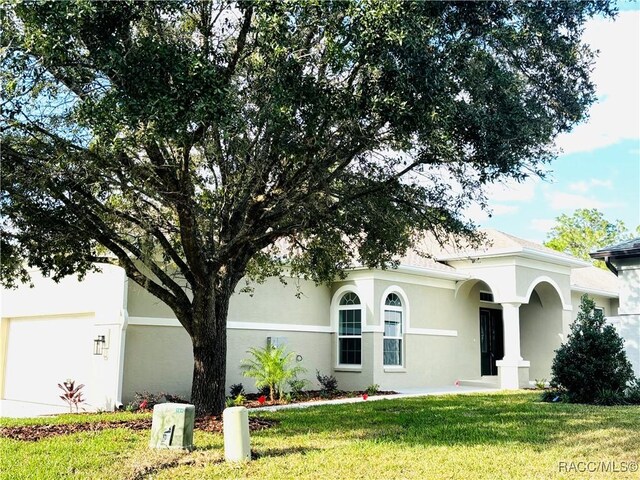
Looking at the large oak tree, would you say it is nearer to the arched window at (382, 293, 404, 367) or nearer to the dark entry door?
the arched window at (382, 293, 404, 367)

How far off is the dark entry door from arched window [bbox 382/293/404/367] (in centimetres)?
489

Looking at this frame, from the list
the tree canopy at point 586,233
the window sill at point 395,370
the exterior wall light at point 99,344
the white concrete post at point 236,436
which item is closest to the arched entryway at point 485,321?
the window sill at point 395,370

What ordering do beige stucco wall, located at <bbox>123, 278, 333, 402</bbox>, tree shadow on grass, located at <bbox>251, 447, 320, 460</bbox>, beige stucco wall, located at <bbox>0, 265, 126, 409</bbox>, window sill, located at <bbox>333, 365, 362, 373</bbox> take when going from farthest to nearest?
window sill, located at <bbox>333, 365, 362, 373</bbox> < beige stucco wall, located at <bbox>123, 278, 333, 402</bbox> < beige stucco wall, located at <bbox>0, 265, 126, 409</bbox> < tree shadow on grass, located at <bbox>251, 447, 320, 460</bbox>

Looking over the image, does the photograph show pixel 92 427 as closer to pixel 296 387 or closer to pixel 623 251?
pixel 296 387

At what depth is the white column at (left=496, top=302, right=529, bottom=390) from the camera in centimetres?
2034

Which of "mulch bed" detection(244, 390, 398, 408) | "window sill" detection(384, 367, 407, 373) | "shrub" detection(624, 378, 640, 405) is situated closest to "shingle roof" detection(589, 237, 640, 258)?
"shrub" detection(624, 378, 640, 405)

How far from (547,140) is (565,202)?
149 feet

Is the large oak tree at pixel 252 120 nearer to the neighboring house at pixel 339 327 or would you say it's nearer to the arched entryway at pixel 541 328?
the neighboring house at pixel 339 327

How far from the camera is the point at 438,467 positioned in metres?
8.14

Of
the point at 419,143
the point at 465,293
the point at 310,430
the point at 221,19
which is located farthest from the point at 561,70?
the point at 465,293

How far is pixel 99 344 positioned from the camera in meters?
15.4

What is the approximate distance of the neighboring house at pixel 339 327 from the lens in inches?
615

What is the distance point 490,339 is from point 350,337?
720 centimetres

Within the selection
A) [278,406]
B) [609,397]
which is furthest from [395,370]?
[609,397]
